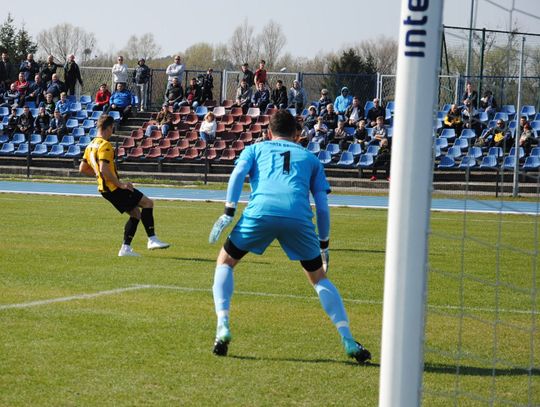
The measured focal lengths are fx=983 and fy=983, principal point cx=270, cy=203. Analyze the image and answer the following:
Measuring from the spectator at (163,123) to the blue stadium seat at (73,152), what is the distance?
264cm

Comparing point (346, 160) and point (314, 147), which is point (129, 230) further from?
point (314, 147)

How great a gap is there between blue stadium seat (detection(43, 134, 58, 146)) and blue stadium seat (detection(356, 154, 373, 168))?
1237 cm

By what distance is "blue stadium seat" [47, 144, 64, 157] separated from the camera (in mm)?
37594

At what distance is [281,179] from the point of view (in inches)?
296

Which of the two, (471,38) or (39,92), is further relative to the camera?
(39,92)

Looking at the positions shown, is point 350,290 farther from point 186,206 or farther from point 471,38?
point 186,206

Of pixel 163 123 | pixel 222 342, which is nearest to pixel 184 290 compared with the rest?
pixel 222 342

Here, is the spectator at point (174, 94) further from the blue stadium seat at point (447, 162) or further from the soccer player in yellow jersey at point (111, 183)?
the soccer player in yellow jersey at point (111, 183)

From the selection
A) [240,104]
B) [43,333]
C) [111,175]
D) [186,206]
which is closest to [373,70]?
[240,104]

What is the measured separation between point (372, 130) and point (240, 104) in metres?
6.40

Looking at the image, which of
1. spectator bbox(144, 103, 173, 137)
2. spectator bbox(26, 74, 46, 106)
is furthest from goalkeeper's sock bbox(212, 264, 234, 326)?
spectator bbox(26, 74, 46, 106)

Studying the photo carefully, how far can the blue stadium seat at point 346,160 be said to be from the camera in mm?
33312

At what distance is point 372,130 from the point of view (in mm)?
33969

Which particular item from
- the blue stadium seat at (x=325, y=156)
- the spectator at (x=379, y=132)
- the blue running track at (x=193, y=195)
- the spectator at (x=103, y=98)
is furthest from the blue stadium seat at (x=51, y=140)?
the spectator at (x=379, y=132)
